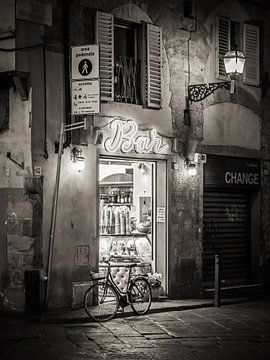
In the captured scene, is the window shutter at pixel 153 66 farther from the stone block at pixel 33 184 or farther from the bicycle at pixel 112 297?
the bicycle at pixel 112 297

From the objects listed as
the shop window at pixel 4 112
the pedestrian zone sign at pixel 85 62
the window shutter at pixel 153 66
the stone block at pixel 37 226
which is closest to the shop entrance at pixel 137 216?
→ the window shutter at pixel 153 66

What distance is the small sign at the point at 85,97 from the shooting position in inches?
556

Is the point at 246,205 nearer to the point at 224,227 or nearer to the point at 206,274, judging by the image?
the point at 224,227

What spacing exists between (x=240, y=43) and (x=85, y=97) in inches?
256

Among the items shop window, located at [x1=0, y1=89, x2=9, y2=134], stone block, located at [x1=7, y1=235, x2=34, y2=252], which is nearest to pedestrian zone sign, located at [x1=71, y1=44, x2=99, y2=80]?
shop window, located at [x1=0, y1=89, x2=9, y2=134]

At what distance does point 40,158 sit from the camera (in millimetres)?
14648

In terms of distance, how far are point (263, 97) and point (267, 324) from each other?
7.60 m

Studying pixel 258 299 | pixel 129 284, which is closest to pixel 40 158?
pixel 129 284

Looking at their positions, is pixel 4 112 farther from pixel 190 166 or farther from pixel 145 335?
pixel 145 335

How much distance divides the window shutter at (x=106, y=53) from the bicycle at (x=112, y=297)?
384 centimetres

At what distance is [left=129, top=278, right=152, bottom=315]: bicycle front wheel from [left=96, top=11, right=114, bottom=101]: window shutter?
4093 mm

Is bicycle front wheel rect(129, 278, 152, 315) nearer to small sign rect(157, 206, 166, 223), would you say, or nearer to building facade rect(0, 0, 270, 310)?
building facade rect(0, 0, 270, 310)

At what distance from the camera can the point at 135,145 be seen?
53.1ft

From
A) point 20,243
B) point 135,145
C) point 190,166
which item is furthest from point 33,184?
point 190,166
